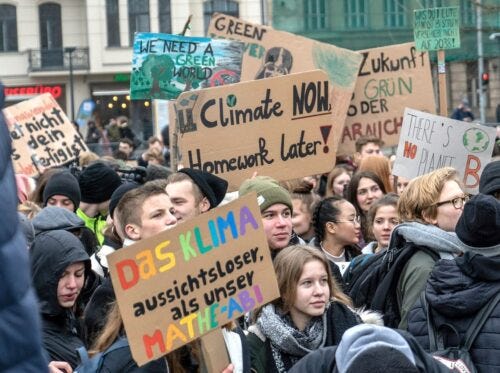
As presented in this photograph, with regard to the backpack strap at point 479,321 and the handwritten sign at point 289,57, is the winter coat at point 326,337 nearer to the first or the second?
the backpack strap at point 479,321

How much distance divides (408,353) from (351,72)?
24.2 ft

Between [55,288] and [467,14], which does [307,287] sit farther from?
[467,14]

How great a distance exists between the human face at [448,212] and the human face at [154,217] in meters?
1.29

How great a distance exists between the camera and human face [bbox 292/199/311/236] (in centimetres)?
741

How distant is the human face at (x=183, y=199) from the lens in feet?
18.8

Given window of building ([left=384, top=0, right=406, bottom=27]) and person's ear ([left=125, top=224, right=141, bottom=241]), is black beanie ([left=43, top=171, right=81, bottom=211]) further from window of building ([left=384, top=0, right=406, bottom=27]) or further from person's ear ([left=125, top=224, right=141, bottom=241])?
window of building ([left=384, top=0, right=406, bottom=27])

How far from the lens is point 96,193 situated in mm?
8062

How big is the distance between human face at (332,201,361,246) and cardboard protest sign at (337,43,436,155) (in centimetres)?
345

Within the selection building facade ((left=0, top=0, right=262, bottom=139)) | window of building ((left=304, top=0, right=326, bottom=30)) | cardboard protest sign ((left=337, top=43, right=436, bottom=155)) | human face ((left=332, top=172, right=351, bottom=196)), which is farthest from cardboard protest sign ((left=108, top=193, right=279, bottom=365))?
building facade ((left=0, top=0, right=262, bottom=139))

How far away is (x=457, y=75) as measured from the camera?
43062mm

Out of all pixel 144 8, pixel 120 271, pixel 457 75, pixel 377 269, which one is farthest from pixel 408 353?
pixel 144 8

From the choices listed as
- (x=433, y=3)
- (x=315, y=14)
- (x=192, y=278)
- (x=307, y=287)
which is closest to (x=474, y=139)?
(x=307, y=287)

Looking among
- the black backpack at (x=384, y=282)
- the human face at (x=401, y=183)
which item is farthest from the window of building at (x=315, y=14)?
the black backpack at (x=384, y=282)

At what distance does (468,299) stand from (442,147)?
368 cm
